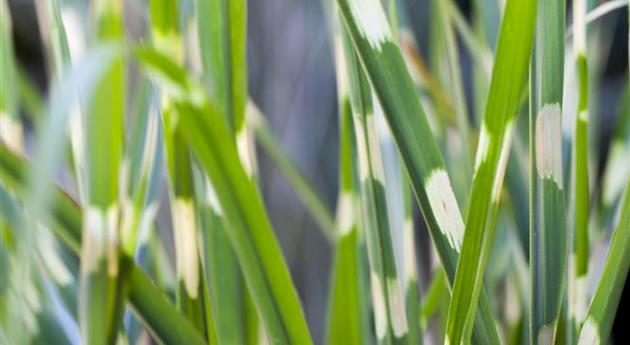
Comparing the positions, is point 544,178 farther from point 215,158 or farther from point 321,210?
point 321,210

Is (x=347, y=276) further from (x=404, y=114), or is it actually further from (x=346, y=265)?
(x=404, y=114)

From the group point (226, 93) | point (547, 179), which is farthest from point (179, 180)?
point (547, 179)

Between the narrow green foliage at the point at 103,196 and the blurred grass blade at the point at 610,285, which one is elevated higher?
the narrow green foliage at the point at 103,196

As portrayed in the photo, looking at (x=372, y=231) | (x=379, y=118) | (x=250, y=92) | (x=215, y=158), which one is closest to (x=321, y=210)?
(x=379, y=118)

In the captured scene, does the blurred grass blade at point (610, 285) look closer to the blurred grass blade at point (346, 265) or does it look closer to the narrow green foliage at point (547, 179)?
the narrow green foliage at point (547, 179)

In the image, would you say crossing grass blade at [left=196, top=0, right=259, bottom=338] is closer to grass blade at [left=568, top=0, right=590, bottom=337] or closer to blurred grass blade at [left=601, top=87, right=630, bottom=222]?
grass blade at [left=568, top=0, right=590, bottom=337]

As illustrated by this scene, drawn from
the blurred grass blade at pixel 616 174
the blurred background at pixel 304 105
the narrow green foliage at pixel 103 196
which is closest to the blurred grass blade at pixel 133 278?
the narrow green foliage at pixel 103 196
